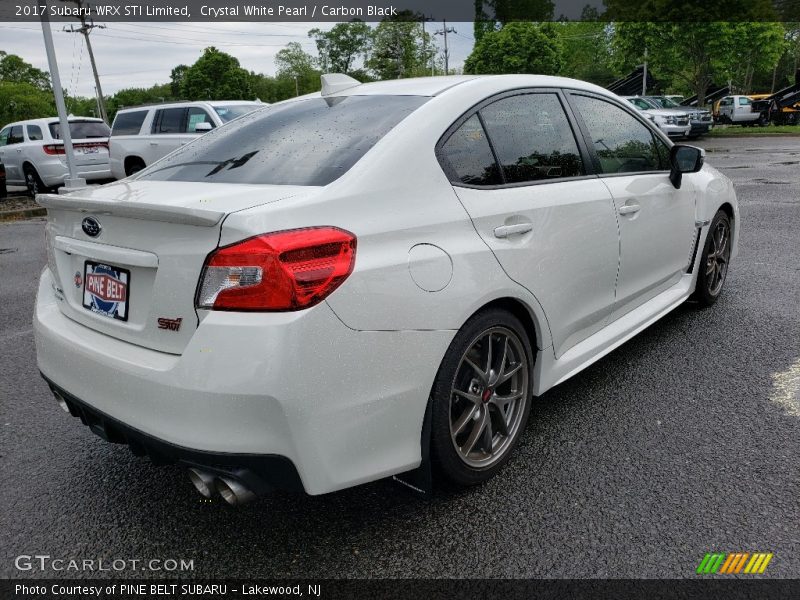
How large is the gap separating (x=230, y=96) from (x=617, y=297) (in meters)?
79.1

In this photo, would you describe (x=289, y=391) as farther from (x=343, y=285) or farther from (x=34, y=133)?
(x=34, y=133)

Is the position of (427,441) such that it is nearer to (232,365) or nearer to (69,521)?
(232,365)

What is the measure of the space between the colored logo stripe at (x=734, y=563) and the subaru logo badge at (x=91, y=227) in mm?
2331

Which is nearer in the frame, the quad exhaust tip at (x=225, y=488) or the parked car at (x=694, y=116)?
the quad exhaust tip at (x=225, y=488)

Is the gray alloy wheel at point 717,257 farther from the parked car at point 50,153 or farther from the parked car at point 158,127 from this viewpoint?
the parked car at point 50,153

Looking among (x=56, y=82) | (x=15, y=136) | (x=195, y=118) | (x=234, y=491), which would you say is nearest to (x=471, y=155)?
(x=234, y=491)

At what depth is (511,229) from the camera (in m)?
2.53

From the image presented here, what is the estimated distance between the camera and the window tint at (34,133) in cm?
1489

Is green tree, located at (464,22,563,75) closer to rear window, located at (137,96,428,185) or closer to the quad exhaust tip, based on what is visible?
rear window, located at (137,96,428,185)

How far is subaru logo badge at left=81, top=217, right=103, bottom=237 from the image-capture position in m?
2.28

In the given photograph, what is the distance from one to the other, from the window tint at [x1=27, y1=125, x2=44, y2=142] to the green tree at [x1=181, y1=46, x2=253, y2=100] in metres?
64.5

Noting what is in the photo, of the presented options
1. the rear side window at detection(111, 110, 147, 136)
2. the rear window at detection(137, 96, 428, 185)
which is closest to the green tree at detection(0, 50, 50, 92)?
the rear side window at detection(111, 110, 147, 136)

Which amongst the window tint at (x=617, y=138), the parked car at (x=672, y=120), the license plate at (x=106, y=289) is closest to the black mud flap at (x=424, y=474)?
the license plate at (x=106, y=289)

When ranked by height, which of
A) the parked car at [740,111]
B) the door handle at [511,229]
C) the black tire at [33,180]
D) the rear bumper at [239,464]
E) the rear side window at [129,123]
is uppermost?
the door handle at [511,229]
